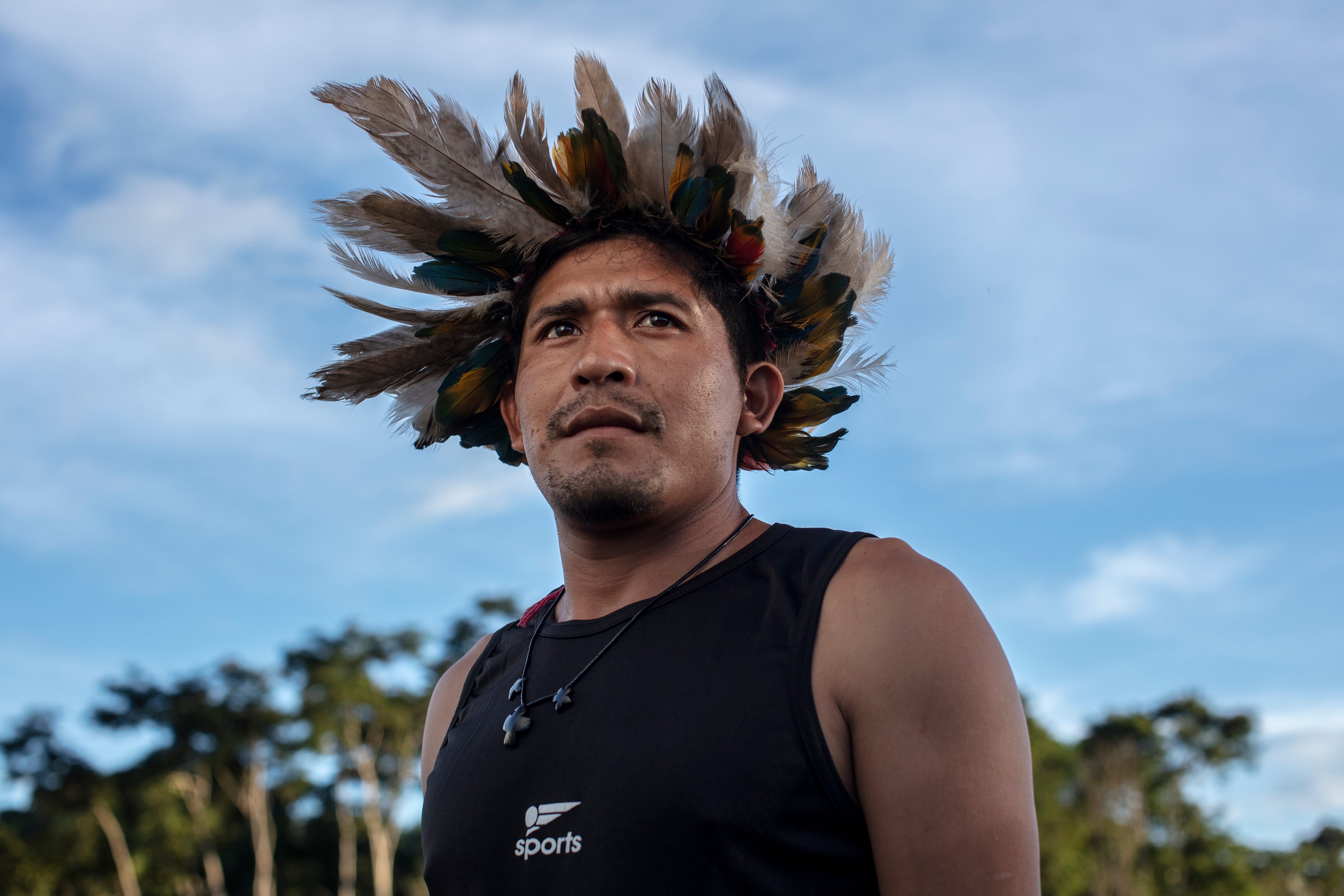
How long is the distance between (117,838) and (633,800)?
50.3 metres

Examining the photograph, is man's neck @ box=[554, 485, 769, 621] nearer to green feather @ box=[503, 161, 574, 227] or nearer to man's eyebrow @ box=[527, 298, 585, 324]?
man's eyebrow @ box=[527, 298, 585, 324]

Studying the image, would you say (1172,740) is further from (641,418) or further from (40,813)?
(641,418)

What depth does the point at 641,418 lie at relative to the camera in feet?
8.77

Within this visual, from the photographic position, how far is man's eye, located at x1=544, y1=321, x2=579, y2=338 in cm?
298

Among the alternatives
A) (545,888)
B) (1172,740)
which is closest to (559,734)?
(545,888)

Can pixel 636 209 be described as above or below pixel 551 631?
above

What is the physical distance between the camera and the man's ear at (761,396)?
3.17 m

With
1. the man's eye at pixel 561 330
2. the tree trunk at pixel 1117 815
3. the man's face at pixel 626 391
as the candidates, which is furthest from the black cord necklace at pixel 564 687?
the tree trunk at pixel 1117 815

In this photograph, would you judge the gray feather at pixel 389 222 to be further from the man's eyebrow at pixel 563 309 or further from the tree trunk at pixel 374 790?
the tree trunk at pixel 374 790

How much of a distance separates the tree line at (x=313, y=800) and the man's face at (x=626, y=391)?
136ft

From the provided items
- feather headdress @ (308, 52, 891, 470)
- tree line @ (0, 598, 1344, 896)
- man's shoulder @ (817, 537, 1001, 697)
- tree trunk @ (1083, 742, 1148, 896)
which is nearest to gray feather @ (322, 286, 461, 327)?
feather headdress @ (308, 52, 891, 470)

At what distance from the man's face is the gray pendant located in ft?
1.73

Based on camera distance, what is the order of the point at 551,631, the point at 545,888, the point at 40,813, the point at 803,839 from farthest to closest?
the point at 40,813, the point at 551,631, the point at 545,888, the point at 803,839

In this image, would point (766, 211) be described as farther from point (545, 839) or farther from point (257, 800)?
point (257, 800)
